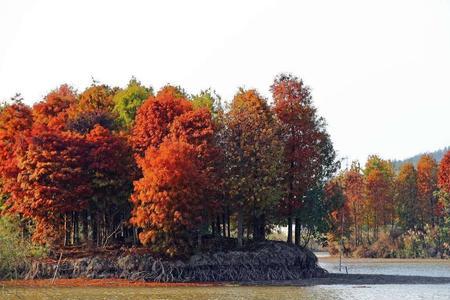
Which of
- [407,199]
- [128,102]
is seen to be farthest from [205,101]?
[407,199]

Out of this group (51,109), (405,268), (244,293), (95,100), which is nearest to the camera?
(244,293)

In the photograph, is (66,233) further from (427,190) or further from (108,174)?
(427,190)

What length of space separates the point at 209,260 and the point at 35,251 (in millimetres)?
13905

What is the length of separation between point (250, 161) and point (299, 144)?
7.34m

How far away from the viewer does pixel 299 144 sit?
7306 cm

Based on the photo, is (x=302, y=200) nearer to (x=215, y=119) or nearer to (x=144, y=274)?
(x=215, y=119)

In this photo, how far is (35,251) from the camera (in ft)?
210

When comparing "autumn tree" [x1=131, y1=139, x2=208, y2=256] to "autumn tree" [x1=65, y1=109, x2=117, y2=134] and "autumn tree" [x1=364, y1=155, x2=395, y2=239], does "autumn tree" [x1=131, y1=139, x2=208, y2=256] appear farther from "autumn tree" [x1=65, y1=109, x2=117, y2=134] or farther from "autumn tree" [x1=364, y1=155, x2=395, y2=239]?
"autumn tree" [x1=364, y1=155, x2=395, y2=239]

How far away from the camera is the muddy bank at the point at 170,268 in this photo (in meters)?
63.0

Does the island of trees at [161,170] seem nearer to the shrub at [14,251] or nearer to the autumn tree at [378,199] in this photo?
the shrub at [14,251]

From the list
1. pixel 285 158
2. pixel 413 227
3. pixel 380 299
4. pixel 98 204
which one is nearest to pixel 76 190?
pixel 98 204

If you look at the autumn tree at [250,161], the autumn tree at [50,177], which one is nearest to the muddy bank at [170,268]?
the autumn tree at [250,161]

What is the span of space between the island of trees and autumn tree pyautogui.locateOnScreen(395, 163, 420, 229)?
42.1 metres

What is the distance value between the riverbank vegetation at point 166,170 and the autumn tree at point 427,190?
4596 centimetres
